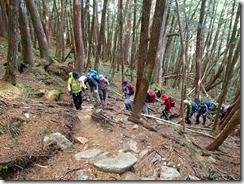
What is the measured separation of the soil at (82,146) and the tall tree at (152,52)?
66 cm

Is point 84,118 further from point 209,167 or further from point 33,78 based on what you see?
point 33,78

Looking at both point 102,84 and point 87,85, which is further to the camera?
point 102,84

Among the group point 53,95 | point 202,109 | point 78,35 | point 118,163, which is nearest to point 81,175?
point 118,163

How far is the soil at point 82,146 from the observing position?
4.62 m

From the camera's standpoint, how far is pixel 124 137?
19.8ft

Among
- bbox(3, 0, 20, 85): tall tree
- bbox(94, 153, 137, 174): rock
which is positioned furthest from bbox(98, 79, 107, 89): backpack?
bbox(94, 153, 137, 174): rock

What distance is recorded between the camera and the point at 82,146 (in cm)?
Answer: 559

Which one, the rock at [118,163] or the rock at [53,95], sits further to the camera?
the rock at [53,95]

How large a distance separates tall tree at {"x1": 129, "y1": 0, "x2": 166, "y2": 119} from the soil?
26.0 inches

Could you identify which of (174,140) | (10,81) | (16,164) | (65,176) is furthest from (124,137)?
(10,81)

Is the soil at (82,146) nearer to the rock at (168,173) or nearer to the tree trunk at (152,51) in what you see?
the rock at (168,173)

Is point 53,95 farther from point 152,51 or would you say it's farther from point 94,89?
point 152,51

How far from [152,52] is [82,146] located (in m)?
2.86

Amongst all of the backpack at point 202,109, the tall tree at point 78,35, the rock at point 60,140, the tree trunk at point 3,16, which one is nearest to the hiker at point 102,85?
the tall tree at point 78,35
